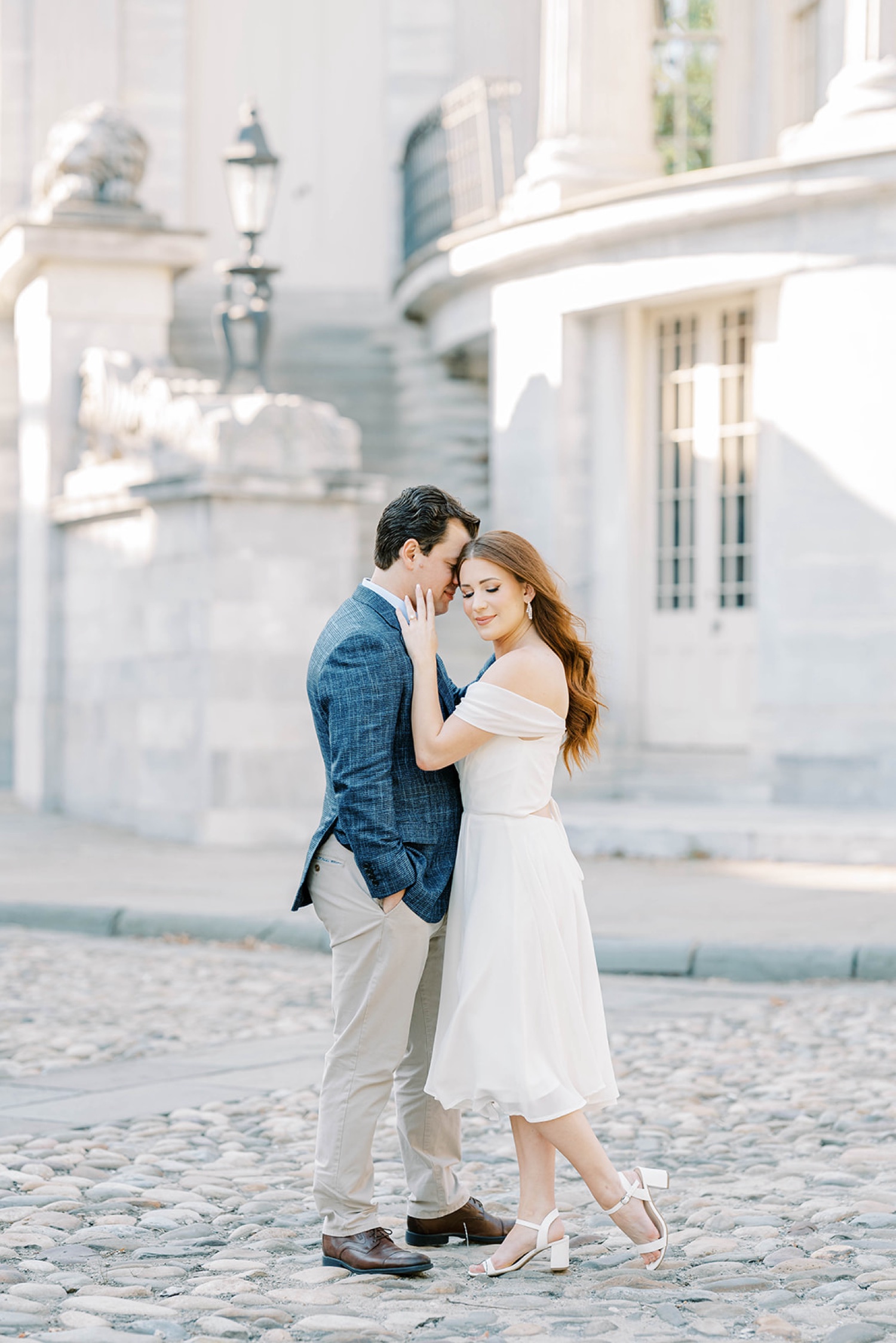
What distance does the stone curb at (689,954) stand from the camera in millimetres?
7707

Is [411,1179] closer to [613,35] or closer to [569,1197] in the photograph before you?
[569,1197]

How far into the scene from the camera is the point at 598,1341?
3303mm

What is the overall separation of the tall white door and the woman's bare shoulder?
10.2 m

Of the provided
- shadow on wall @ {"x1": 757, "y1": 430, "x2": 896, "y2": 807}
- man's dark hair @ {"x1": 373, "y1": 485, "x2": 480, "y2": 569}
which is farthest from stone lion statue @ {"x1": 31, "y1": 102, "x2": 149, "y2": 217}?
man's dark hair @ {"x1": 373, "y1": 485, "x2": 480, "y2": 569}

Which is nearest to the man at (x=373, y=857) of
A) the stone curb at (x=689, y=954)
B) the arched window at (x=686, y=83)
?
the stone curb at (x=689, y=954)

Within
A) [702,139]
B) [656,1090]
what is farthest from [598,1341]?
[702,139]

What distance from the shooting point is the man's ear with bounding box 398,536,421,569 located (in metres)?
3.90

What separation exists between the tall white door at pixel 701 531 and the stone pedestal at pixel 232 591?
3114mm

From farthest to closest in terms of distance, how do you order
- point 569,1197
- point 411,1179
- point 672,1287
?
1. point 569,1197
2. point 411,1179
3. point 672,1287

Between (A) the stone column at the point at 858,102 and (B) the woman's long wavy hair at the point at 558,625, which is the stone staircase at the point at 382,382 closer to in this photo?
(A) the stone column at the point at 858,102

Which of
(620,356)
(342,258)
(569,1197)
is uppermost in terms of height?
(342,258)

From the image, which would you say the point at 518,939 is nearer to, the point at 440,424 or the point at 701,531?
the point at 701,531

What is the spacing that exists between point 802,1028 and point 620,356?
8.64 m

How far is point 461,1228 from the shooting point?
403 centimetres
